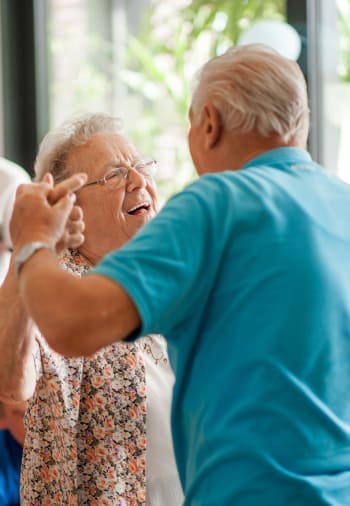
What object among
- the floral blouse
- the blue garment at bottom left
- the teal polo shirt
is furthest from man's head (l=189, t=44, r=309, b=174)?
the blue garment at bottom left

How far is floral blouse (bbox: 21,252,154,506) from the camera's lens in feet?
6.49

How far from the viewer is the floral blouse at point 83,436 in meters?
1.98

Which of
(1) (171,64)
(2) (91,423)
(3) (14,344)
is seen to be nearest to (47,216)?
(3) (14,344)

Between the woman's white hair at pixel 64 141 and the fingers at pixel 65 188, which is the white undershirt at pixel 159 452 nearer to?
the woman's white hair at pixel 64 141

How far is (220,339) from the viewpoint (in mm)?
1345

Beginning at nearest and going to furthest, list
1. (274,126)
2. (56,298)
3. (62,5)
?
(56,298)
(274,126)
(62,5)

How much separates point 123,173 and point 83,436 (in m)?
0.62

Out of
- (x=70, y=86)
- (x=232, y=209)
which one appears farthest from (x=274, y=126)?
(x=70, y=86)

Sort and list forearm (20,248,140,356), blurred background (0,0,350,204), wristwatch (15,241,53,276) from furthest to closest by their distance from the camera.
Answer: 1. blurred background (0,0,350,204)
2. wristwatch (15,241,53,276)
3. forearm (20,248,140,356)

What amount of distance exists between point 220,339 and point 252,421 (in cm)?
12

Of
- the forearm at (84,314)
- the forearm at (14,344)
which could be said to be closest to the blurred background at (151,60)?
the forearm at (14,344)

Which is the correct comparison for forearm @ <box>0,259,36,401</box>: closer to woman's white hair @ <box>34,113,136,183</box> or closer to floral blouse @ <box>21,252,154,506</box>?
floral blouse @ <box>21,252,154,506</box>

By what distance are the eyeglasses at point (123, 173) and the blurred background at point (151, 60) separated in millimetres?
1364

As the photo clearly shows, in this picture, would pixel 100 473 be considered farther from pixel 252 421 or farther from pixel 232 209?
pixel 232 209
